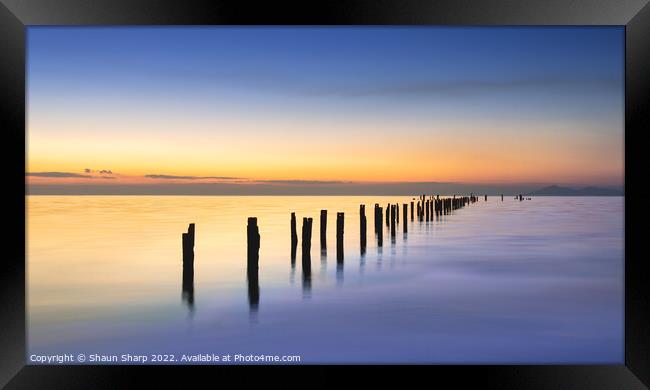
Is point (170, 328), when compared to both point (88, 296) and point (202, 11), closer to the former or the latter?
point (88, 296)

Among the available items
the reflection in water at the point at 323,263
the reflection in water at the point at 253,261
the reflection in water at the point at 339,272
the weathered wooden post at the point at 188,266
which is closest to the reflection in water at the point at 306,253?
the reflection in water at the point at 323,263

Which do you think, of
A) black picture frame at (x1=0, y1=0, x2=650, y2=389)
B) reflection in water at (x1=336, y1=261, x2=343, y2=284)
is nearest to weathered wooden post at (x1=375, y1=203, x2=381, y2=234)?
reflection in water at (x1=336, y1=261, x2=343, y2=284)

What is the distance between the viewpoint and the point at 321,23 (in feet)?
16.3

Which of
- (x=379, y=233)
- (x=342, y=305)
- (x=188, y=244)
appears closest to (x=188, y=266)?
(x=188, y=244)

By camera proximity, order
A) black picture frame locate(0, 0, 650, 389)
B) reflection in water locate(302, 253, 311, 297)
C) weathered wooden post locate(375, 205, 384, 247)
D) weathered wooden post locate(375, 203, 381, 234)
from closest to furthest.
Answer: black picture frame locate(0, 0, 650, 389)
reflection in water locate(302, 253, 311, 297)
weathered wooden post locate(375, 205, 384, 247)
weathered wooden post locate(375, 203, 381, 234)

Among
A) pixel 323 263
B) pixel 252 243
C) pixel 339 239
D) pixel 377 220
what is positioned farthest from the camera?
pixel 377 220

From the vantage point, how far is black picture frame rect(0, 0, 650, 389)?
15.7ft

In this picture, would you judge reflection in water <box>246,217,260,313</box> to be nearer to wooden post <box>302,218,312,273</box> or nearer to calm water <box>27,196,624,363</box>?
calm water <box>27,196,624,363</box>

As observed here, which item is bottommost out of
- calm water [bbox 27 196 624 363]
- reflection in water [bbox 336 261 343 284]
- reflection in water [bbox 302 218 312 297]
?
calm water [bbox 27 196 624 363]

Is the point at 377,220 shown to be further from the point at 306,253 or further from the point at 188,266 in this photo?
the point at 188,266

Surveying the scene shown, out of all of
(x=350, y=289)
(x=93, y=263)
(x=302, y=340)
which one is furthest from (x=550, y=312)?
(x=93, y=263)

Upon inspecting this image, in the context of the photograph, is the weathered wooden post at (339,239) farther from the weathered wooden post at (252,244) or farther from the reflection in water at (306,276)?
the weathered wooden post at (252,244)

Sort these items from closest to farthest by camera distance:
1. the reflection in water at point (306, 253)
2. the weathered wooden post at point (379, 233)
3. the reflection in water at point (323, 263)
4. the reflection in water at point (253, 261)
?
the reflection in water at point (253, 261), the reflection in water at point (306, 253), the reflection in water at point (323, 263), the weathered wooden post at point (379, 233)

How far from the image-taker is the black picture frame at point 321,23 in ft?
15.7
